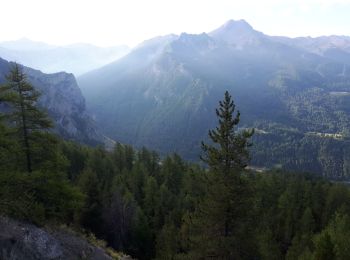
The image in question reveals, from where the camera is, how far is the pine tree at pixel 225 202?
25750 millimetres

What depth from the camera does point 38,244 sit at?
21.5m

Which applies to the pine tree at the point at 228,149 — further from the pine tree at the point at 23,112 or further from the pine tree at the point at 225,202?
the pine tree at the point at 23,112

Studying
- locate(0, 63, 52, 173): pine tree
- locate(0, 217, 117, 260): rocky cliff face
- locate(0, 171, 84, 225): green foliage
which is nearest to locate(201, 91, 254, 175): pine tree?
locate(0, 217, 117, 260): rocky cliff face

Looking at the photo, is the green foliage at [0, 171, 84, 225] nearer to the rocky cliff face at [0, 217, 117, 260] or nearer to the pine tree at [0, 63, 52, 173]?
the rocky cliff face at [0, 217, 117, 260]

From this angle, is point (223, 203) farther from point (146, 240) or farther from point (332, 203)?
point (332, 203)

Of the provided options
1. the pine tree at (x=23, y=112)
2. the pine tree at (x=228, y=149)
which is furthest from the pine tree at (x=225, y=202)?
the pine tree at (x=23, y=112)

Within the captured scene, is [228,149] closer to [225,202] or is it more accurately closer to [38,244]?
[225,202]

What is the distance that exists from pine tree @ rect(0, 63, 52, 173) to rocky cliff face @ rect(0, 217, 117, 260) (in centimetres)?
719

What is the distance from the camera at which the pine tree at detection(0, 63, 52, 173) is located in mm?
27875

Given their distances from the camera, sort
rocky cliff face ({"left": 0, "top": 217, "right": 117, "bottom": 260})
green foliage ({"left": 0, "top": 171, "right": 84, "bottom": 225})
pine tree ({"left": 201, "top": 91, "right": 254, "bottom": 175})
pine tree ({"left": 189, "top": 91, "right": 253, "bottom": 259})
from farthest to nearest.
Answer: pine tree ({"left": 201, "top": 91, "right": 254, "bottom": 175}) < pine tree ({"left": 189, "top": 91, "right": 253, "bottom": 259}) < green foliage ({"left": 0, "top": 171, "right": 84, "bottom": 225}) < rocky cliff face ({"left": 0, "top": 217, "right": 117, "bottom": 260})

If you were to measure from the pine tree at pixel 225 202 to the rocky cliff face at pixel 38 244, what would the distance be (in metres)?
6.66

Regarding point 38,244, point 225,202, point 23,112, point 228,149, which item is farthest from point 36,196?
point 228,149

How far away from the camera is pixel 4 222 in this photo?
21.7 metres

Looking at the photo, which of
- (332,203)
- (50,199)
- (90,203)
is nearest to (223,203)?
(50,199)
